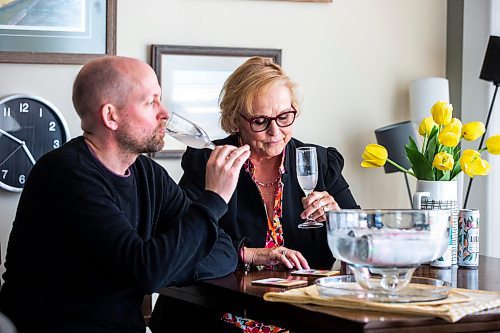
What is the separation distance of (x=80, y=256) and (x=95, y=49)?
162 centimetres

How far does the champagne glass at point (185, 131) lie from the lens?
2.36 m

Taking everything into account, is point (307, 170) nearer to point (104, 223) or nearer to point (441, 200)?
point (441, 200)

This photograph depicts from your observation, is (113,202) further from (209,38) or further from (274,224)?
(209,38)

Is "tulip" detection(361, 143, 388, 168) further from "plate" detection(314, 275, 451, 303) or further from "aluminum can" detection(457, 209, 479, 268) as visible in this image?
"plate" detection(314, 275, 451, 303)

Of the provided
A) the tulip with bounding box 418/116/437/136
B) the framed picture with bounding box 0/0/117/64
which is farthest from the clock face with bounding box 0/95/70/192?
the tulip with bounding box 418/116/437/136

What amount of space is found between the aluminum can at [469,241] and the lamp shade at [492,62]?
1403 mm

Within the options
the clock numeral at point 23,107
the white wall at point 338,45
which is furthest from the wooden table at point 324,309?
the white wall at point 338,45

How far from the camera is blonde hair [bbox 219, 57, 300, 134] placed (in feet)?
9.34

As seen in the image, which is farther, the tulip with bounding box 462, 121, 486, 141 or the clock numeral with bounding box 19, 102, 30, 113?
the clock numeral with bounding box 19, 102, 30, 113

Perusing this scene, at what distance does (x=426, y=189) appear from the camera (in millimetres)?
2609

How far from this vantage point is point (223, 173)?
222 centimetres

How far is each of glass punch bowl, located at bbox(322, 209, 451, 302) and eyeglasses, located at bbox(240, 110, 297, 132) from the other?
2.94ft

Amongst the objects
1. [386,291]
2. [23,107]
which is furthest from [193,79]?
[386,291]

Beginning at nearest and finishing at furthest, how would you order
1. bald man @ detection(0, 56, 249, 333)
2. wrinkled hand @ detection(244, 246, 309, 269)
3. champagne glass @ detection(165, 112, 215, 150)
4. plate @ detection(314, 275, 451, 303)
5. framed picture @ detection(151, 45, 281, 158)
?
plate @ detection(314, 275, 451, 303) < bald man @ detection(0, 56, 249, 333) < champagne glass @ detection(165, 112, 215, 150) < wrinkled hand @ detection(244, 246, 309, 269) < framed picture @ detection(151, 45, 281, 158)
